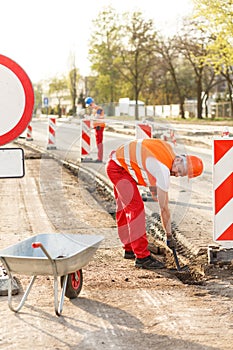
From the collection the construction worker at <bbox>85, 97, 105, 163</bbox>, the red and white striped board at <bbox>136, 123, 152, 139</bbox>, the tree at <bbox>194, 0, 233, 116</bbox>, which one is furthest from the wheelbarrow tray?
the tree at <bbox>194, 0, 233, 116</bbox>

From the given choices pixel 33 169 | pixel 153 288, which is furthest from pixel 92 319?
pixel 33 169

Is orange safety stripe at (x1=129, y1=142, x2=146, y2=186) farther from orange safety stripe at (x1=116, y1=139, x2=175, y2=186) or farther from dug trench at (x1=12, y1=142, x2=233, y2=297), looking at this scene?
dug trench at (x1=12, y1=142, x2=233, y2=297)

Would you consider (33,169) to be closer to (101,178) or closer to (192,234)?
(101,178)

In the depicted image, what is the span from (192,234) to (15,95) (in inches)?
165

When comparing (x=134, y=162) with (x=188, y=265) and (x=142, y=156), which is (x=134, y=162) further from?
(x=188, y=265)

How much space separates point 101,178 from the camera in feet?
49.9

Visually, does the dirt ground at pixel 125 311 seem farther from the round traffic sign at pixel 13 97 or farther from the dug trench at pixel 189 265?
the round traffic sign at pixel 13 97

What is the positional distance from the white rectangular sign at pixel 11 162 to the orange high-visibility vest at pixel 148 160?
6.51ft

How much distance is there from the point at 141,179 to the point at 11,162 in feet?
8.20

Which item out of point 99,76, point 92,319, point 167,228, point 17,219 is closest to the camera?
point 92,319

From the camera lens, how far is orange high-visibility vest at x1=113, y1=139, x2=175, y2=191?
6.96 metres

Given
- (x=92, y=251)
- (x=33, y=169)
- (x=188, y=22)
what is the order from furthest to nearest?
(x=188, y=22)
(x=33, y=169)
(x=92, y=251)

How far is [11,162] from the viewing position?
17.4 feet

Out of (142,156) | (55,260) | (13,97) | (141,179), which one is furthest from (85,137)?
(13,97)
